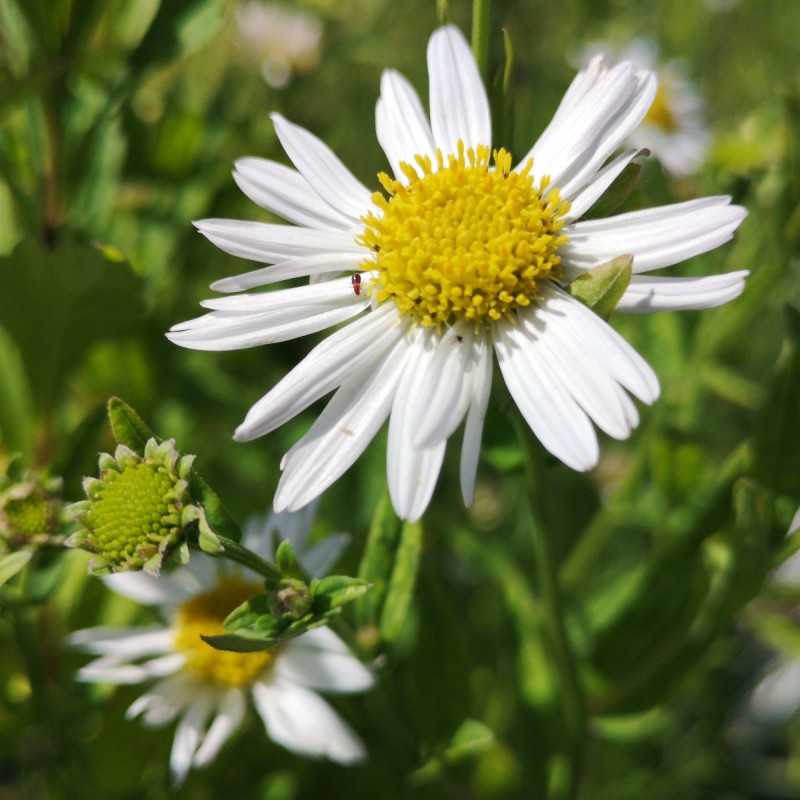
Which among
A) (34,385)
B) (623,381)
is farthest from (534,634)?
(34,385)

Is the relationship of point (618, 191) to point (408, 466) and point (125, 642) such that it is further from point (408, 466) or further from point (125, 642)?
point (125, 642)

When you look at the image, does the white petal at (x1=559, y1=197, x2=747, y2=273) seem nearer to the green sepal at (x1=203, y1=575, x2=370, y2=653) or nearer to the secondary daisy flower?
the secondary daisy flower

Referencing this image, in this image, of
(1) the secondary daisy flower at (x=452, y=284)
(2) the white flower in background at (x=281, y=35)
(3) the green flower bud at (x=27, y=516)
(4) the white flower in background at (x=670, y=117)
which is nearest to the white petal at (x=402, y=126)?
(1) the secondary daisy flower at (x=452, y=284)

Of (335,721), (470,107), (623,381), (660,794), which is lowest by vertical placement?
(660,794)

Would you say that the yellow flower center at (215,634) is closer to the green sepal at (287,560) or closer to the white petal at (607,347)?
the green sepal at (287,560)

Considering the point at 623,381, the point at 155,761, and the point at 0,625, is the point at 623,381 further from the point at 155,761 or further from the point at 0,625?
the point at 0,625
